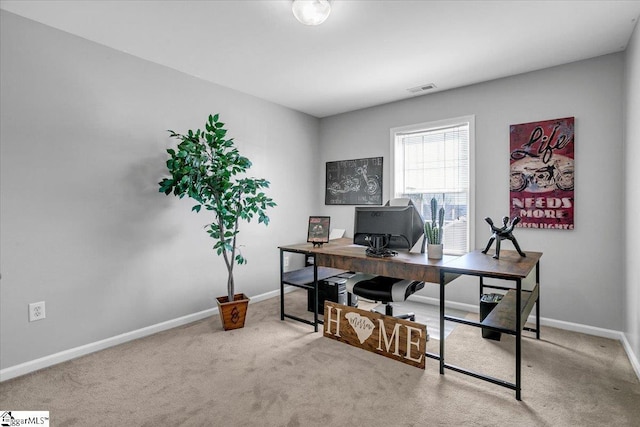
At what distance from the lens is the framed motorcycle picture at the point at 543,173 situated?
293 cm

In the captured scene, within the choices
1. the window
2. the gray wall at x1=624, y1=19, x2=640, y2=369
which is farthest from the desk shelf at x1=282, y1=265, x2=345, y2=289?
the gray wall at x1=624, y1=19, x2=640, y2=369

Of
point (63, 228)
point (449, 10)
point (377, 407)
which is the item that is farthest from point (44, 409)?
point (449, 10)

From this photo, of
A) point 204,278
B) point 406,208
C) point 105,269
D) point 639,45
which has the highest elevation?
point 639,45

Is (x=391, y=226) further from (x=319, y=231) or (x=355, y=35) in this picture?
(x=355, y=35)

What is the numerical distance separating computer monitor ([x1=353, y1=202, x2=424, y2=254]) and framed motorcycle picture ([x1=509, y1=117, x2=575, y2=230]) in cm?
122

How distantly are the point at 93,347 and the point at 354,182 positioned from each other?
327cm

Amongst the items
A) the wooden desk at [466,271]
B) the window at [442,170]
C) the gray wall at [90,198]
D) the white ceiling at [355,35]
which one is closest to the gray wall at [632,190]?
the white ceiling at [355,35]

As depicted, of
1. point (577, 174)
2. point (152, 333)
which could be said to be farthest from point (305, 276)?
point (577, 174)

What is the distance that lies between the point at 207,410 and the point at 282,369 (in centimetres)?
58

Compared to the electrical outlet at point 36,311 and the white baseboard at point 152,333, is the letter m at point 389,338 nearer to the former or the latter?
the white baseboard at point 152,333

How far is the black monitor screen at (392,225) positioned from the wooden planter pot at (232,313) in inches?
49.7

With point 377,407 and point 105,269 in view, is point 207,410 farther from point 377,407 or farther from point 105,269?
point 105,269

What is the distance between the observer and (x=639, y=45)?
7.22 ft

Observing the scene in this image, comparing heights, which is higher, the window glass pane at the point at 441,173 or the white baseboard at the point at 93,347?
the window glass pane at the point at 441,173
